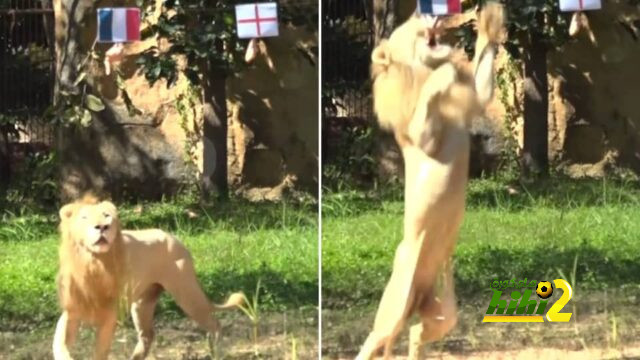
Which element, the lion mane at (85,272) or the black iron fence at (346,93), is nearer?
the lion mane at (85,272)

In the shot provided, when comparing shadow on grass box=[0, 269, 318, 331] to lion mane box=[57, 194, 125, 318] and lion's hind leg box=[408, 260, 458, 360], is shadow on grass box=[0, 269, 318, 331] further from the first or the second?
lion's hind leg box=[408, 260, 458, 360]

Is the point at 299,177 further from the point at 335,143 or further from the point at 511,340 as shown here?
the point at 511,340

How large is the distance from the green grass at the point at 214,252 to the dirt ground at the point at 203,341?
56 millimetres

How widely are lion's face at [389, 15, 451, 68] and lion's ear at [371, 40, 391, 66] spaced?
0.07ft

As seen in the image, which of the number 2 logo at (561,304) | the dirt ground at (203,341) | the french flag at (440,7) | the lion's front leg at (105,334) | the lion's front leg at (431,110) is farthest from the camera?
the number 2 logo at (561,304)

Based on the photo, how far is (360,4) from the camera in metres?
5.09

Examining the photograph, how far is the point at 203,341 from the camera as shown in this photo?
16.9 feet

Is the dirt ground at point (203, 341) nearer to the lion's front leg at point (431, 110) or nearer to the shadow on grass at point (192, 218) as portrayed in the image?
the shadow on grass at point (192, 218)

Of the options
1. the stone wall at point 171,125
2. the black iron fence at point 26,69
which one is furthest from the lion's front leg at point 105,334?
the black iron fence at point 26,69

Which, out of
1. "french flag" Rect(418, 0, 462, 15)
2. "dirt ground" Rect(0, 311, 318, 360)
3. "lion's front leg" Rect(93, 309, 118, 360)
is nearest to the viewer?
"french flag" Rect(418, 0, 462, 15)

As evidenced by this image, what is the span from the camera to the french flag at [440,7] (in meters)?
4.84

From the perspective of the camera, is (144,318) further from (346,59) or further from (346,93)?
(346,59)

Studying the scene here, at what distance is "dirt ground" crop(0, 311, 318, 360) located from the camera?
505 centimetres

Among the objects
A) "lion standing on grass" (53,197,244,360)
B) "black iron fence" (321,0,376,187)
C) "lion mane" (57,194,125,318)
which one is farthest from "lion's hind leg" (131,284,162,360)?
"black iron fence" (321,0,376,187)
